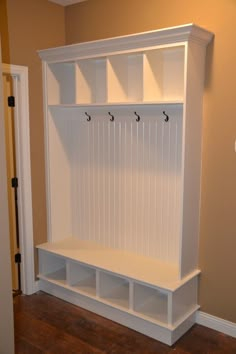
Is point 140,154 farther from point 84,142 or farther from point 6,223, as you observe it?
point 6,223

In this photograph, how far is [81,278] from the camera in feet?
11.1

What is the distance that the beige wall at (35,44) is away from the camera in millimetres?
3082

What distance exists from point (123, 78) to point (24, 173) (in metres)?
1.23

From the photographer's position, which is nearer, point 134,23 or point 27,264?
point 134,23

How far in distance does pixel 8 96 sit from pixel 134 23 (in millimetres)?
1256

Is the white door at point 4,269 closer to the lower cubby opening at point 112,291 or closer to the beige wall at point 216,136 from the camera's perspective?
the lower cubby opening at point 112,291

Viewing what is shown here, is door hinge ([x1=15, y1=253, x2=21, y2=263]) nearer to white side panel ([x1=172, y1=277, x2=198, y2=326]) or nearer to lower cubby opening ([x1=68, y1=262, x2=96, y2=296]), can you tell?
lower cubby opening ([x1=68, y1=262, x2=96, y2=296])

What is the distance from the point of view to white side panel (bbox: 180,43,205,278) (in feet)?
8.34

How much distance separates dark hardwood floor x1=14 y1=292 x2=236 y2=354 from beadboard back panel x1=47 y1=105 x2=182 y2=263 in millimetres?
643

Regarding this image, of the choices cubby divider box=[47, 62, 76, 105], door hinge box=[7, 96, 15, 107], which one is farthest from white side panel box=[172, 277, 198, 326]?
door hinge box=[7, 96, 15, 107]

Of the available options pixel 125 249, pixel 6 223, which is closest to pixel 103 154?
pixel 125 249

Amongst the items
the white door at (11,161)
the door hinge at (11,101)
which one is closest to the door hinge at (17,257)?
the white door at (11,161)

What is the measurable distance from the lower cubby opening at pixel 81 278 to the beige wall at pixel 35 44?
18.7 inches

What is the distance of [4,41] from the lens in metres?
3.09
